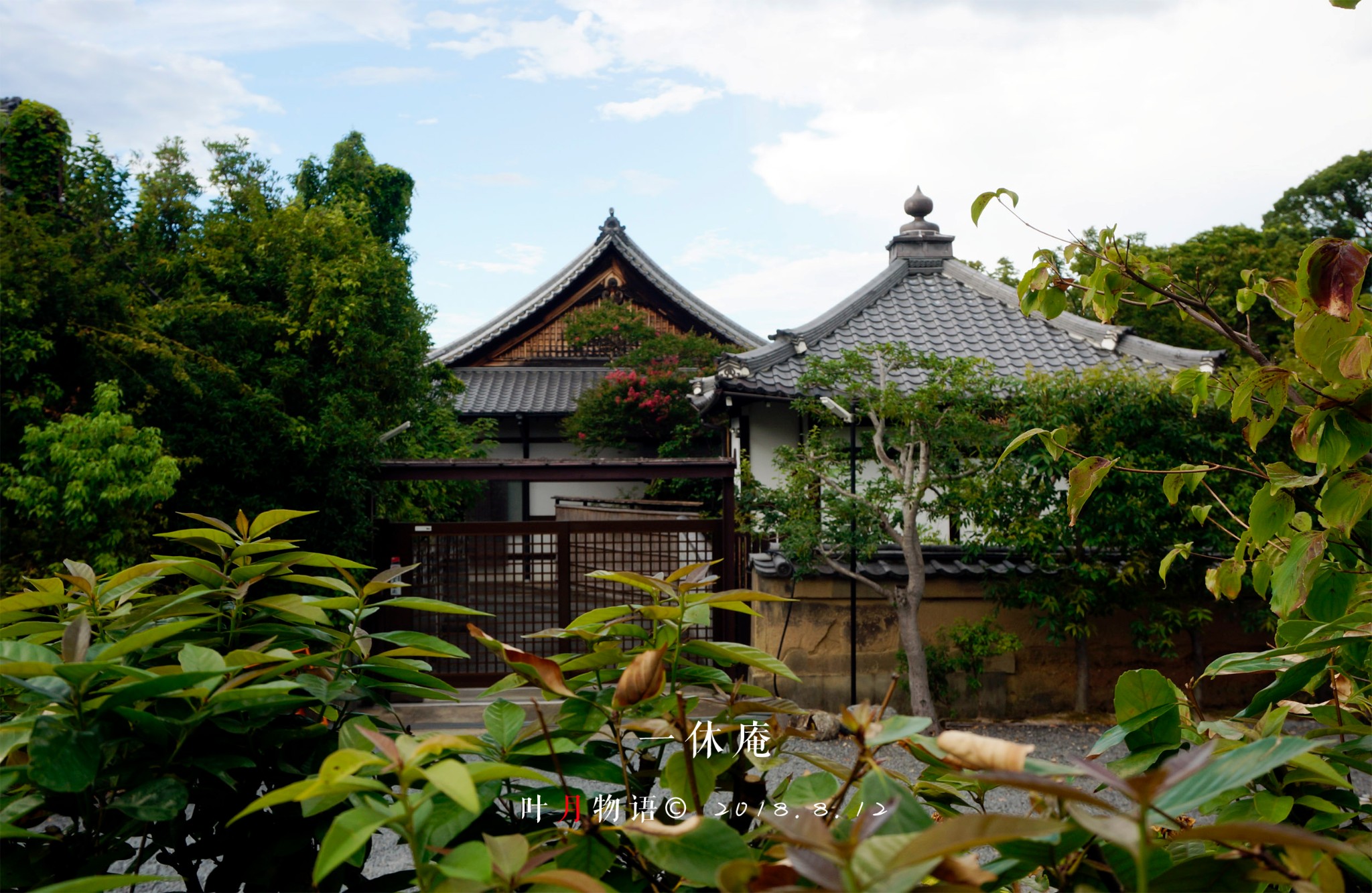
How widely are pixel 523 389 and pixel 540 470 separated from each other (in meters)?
8.26

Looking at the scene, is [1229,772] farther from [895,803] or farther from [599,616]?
[599,616]

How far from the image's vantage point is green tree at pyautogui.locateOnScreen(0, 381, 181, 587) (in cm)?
573

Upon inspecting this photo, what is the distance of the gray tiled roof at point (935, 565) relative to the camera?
6.59 metres

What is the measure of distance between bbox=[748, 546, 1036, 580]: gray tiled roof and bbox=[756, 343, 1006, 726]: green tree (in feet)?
0.37

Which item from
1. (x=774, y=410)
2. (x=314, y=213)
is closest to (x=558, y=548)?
(x=774, y=410)

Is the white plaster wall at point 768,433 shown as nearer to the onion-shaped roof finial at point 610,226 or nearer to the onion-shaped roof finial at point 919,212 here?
the onion-shaped roof finial at point 919,212

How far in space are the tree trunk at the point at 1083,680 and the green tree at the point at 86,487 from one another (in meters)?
6.63

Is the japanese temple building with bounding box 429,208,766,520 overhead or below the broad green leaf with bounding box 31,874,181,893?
overhead

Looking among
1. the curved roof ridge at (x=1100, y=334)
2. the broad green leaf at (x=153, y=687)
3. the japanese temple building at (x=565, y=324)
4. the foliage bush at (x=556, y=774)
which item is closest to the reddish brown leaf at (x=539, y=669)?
the foliage bush at (x=556, y=774)

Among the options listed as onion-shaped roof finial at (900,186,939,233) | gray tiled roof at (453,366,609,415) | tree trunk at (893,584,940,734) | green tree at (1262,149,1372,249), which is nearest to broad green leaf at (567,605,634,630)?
tree trunk at (893,584,940,734)

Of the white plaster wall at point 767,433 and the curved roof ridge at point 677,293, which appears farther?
the curved roof ridge at point 677,293

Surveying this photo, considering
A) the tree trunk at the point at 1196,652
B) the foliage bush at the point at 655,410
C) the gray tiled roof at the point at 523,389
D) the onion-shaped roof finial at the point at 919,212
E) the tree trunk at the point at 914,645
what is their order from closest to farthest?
the tree trunk at the point at 914,645
the tree trunk at the point at 1196,652
the onion-shaped roof finial at the point at 919,212
the foliage bush at the point at 655,410
the gray tiled roof at the point at 523,389

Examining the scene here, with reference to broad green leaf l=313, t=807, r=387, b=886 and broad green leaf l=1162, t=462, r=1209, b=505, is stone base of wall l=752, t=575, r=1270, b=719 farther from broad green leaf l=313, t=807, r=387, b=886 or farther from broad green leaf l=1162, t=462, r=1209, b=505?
broad green leaf l=313, t=807, r=387, b=886

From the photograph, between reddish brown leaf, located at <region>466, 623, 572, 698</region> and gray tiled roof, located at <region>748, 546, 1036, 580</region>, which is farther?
gray tiled roof, located at <region>748, 546, 1036, 580</region>
